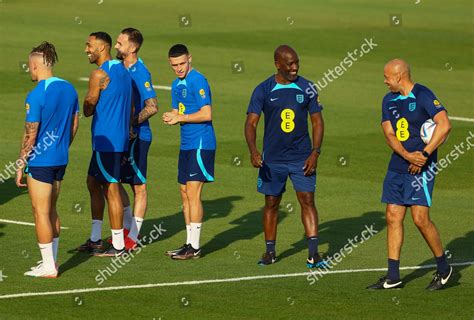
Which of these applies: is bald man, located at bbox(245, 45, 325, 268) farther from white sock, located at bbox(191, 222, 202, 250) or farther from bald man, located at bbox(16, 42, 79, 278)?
bald man, located at bbox(16, 42, 79, 278)

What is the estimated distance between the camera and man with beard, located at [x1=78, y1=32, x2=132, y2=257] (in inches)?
630

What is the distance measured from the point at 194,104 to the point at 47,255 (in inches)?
112

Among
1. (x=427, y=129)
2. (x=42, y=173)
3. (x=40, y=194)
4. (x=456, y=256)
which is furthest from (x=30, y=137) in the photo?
(x=456, y=256)

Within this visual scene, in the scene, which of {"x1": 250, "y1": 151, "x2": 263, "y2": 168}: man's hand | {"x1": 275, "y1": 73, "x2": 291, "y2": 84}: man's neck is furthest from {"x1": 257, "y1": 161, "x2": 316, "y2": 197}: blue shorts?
{"x1": 275, "y1": 73, "x2": 291, "y2": 84}: man's neck

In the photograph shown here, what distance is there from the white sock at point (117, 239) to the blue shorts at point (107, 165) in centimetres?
61

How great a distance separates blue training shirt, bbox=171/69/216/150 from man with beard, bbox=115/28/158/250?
16.5 inches

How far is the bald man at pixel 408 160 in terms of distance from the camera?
14.6m

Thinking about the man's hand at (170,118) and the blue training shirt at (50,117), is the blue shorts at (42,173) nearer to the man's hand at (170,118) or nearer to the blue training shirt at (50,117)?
the blue training shirt at (50,117)

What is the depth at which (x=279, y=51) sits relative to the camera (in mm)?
15719

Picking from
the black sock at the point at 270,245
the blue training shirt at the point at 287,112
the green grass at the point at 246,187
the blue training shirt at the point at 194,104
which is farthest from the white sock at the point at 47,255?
the blue training shirt at the point at 287,112

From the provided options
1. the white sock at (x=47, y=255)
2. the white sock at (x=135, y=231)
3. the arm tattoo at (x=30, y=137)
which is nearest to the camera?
the arm tattoo at (x=30, y=137)

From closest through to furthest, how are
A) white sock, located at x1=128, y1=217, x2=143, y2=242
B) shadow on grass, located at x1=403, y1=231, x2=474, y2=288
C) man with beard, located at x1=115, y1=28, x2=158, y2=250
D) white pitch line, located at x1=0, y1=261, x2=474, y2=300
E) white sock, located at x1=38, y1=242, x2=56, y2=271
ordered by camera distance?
white pitch line, located at x1=0, y1=261, x2=474, y2=300 → white sock, located at x1=38, y1=242, x2=56, y2=271 → shadow on grass, located at x1=403, y1=231, x2=474, y2=288 → man with beard, located at x1=115, y1=28, x2=158, y2=250 → white sock, located at x1=128, y1=217, x2=143, y2=242

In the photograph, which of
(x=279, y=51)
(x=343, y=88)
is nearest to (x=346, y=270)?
(x=279, y=51)

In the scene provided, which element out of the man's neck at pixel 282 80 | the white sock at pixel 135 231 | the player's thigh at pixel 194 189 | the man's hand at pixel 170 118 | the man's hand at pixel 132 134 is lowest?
the white sock at pixel 135 231
